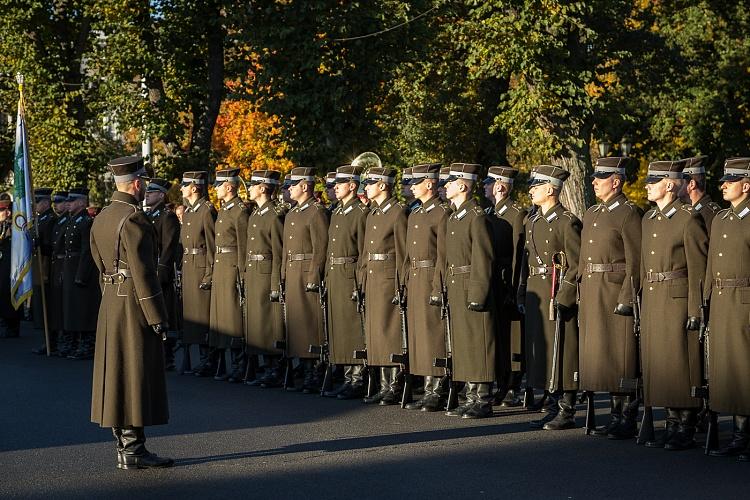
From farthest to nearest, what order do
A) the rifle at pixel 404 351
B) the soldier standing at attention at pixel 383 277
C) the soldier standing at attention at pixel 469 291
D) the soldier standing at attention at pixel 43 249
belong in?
the soldier standing at attention at pixel 43 249 → the soldier standing at attention at pixel 383 277 → the rifle at pixel 404 351 → the soldier standing at attention at pixel 469 291

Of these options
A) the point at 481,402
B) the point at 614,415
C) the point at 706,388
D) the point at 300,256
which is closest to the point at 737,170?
the point at 706,388

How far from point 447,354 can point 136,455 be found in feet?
12.3

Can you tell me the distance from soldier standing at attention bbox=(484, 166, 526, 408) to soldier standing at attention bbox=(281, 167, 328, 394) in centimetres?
206

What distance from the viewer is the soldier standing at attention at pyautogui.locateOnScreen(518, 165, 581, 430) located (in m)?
11.7

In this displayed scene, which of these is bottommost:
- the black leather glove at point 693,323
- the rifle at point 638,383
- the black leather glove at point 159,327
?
the rifle at point 638,383

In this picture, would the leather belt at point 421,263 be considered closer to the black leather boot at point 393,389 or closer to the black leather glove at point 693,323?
the black leather boot at point 393,389

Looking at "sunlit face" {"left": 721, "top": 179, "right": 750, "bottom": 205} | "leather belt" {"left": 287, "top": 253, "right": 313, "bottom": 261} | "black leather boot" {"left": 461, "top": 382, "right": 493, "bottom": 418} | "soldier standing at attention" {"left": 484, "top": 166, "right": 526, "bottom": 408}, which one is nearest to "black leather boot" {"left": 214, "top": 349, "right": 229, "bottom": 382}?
"leather belt" {"left": 287, "top": 253, "right": 313, "bottom": 261}

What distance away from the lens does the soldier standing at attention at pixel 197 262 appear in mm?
16234

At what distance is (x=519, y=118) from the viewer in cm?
2772

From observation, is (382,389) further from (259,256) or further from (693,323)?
(693,323)

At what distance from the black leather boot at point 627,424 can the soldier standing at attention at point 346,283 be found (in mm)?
3612

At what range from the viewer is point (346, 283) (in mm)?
14289

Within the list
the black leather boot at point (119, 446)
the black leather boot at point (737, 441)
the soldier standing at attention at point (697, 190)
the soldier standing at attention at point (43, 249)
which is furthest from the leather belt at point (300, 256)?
the soldier standing at attention at point (43, 249)

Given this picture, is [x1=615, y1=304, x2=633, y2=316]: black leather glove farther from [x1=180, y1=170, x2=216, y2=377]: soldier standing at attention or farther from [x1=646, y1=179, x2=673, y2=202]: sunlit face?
[x1=180, y1=170, x2=216, y2=377]: soldier standing at attention
